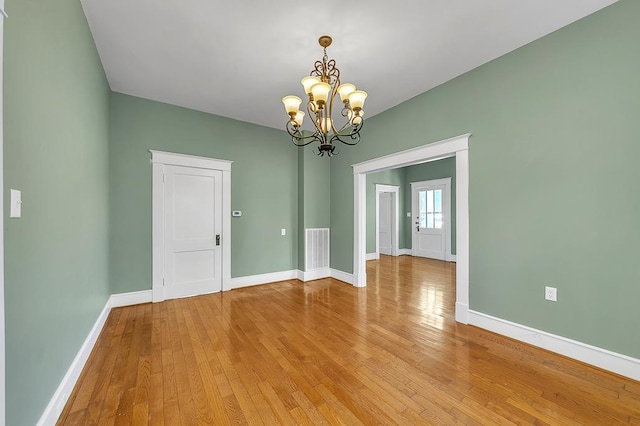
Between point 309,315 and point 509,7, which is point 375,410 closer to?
point 309,315

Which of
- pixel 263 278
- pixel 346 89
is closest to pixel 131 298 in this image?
pixel 263 278

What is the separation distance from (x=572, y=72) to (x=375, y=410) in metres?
3.30

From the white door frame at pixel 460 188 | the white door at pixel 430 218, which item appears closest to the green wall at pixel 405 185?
the white door at pixel 430 218

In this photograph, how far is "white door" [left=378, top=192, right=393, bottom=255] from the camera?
8266mm

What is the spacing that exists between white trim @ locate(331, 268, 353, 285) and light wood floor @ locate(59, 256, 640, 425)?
4.37ft

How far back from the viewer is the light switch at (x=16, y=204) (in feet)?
3.76

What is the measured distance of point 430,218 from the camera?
7.79m

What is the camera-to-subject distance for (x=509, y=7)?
2129 millimetres

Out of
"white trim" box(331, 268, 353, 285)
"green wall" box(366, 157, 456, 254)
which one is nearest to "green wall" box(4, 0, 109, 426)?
"white trim" box(331, 268, 353, 285)

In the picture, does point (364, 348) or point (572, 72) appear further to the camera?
point (364, 348)

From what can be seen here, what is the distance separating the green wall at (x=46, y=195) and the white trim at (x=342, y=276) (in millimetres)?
3640

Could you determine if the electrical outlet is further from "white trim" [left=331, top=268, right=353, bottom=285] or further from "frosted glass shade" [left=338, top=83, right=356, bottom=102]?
"white trim" [left=331, top=268, right=353, bottom=285]

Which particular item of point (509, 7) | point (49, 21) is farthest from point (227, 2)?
point (509, 7)

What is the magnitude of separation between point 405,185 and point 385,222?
140 cm
